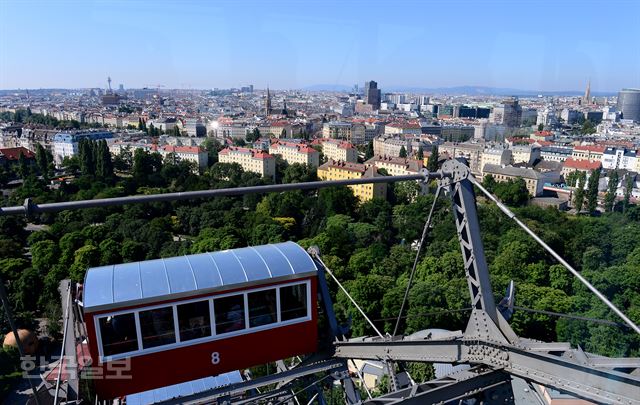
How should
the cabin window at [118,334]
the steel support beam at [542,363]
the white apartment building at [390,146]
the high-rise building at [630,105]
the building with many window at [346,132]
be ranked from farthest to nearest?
1. the high-rise building at [630,105]
2. the building with many window at [346,132]
3. the white apartment building at [390,146]
4. the cabin window at [118,334]
5. the steel support beam at [542,363]

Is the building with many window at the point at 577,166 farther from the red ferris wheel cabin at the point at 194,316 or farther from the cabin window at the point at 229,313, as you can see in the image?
the cabin window at the point at 229,313

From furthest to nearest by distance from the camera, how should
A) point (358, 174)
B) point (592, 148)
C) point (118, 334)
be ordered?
1. point (592, 148)
2. point (358, 174)
3. point (118, 334)

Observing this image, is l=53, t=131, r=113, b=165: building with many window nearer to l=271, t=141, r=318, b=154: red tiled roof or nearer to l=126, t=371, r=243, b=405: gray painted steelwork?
l=271, t=141, r=318, b=154: red tiled roof

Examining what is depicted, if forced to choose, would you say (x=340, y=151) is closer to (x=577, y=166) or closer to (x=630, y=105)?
(x=577, y=166)

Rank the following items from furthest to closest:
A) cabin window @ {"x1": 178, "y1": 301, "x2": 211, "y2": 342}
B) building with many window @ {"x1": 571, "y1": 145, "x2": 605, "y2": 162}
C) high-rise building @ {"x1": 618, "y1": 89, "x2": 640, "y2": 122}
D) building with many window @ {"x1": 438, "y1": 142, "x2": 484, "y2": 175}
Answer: high-rise building @ {"x1": 618, "y1": 89, "x2": 640, "y2": 122} < building with many window @ {"x1": 571, "y1": 145, "x2": 605, "y2": 162} < building with many window @ {"x1": 438, "y1": 142, "x2": 484, "y2": 175} < cabin window @ {"x1": 178, "y1": 301, "x2": 211, "y2": 342}

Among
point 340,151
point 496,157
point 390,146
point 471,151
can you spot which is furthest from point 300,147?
point 496,157

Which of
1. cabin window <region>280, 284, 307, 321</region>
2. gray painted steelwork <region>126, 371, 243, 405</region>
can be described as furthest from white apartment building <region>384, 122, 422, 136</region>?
cabin window <region>280, 284, 307, 321</region>

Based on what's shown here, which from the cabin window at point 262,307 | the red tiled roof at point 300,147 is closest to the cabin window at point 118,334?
the cabin window at point 262,307
